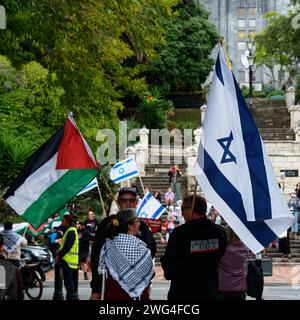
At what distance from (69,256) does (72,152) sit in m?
5.82

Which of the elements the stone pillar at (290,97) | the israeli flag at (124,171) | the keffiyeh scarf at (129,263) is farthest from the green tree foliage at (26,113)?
the keffiyeh scarf at (129,263)

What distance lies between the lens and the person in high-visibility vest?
1616 cm

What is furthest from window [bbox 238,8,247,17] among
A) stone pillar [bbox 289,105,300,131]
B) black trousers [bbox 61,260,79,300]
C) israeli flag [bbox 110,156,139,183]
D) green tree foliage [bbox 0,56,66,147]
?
black trousers [bbox 61,260,79,300]

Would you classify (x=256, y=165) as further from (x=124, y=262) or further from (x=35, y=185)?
(x=35, y=185)

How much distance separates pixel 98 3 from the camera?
15531mm

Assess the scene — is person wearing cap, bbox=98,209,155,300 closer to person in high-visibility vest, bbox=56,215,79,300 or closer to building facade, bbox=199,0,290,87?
person in high-visibility vest, bbox=56,215,79,300

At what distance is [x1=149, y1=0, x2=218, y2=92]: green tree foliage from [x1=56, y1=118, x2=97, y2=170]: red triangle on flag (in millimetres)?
49677

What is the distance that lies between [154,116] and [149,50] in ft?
123

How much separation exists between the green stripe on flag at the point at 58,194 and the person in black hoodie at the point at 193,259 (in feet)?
6.51

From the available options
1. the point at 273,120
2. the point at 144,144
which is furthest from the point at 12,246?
the point at 273,120

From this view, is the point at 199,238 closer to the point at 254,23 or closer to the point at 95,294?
the point at 95,294

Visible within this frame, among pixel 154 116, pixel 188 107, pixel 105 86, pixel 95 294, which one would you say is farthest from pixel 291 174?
pixel 95 294

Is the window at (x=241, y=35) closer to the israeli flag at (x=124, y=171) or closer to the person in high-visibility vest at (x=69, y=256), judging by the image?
the israeli flag at (x=124, y=171)

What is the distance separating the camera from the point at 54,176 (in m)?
10.9
